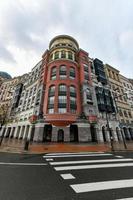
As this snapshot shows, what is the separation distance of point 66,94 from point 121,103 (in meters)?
20.7

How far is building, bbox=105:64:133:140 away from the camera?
35219 millimetres

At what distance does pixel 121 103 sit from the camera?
3862 cm

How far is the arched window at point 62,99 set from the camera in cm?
2786

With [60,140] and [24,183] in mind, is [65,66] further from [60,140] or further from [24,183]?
[24,183]

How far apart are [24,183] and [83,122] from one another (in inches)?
912

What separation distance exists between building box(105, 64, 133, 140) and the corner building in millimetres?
10315

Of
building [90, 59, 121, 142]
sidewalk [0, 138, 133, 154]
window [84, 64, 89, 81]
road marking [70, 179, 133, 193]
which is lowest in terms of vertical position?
road marking [70, 179, 133, 193]

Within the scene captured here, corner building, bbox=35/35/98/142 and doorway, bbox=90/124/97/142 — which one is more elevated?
corner building, bbox=35/35/98/142

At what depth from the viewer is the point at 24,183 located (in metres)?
4.86

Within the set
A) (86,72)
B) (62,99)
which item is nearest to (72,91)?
(62,99)

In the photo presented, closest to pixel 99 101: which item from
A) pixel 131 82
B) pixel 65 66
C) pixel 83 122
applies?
pixel 83 122

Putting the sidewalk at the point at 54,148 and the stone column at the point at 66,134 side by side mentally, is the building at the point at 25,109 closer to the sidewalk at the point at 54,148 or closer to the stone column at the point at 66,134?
the stone column at the point at 66,134

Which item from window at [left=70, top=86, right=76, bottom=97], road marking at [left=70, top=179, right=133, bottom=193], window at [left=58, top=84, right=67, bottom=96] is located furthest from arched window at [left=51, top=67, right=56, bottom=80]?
road marking at [left=70, top=179, right=133, bottom=193]

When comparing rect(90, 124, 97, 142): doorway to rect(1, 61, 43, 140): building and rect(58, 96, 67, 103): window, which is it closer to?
rect(58, 96, 67, 103): window
